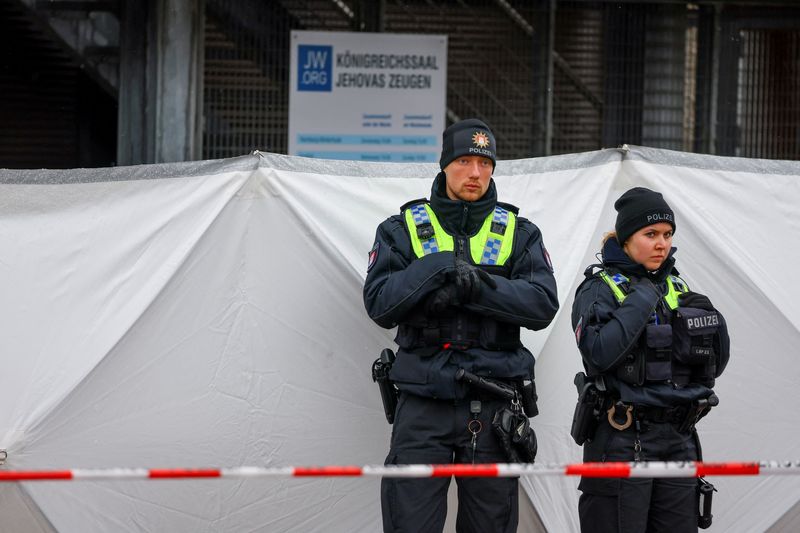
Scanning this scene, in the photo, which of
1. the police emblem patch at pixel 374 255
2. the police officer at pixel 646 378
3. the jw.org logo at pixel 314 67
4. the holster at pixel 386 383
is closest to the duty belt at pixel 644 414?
the police officer at pixel 646 378

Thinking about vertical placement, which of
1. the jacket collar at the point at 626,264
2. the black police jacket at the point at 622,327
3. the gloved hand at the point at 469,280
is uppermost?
the jacket collar at the point at 626,264

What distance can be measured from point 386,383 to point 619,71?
5.72 metres

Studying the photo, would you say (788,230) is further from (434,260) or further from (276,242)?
(276,242)

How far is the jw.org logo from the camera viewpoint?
30.8ft

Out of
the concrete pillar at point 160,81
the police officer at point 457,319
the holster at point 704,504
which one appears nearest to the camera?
the police officer at point 457,319

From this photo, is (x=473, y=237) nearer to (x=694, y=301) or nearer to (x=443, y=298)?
(x=443, y=298)

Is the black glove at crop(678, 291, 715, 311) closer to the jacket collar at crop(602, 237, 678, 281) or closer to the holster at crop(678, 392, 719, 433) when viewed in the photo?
the jacket collar at crop(602, 237, 678, 281)

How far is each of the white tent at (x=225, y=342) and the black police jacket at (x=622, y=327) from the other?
70 cm

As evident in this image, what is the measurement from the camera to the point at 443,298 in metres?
4.58

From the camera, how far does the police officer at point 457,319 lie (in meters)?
4.65

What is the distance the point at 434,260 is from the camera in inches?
182

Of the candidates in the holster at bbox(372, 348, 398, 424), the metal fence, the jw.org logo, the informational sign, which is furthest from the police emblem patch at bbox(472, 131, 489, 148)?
the metal fence

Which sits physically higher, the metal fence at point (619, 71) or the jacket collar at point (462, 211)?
the metal fence at point (619, 71)

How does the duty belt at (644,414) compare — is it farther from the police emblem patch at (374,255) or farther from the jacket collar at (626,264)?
the police emblem patch at (374,255)
